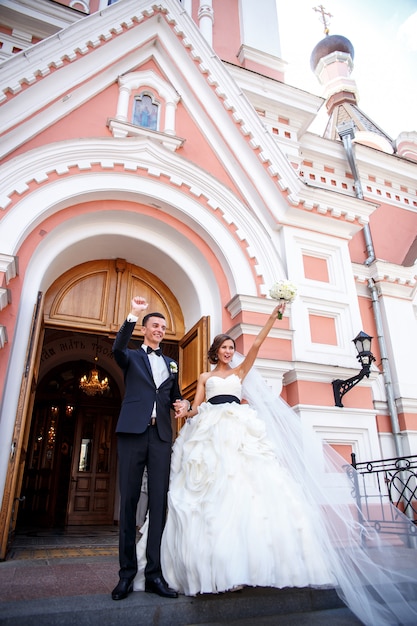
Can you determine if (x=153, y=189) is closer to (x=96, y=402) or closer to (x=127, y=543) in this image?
(x=127, y=543)

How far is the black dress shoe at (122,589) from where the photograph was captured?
266 cm

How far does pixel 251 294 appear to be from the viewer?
607 centimetres

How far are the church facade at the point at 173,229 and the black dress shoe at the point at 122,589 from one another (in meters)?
2.14

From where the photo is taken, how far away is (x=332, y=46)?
62.4ft

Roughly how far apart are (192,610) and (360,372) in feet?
13.0

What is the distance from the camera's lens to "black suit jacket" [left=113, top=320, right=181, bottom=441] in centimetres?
308

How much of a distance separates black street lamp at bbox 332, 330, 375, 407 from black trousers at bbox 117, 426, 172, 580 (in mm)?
3305

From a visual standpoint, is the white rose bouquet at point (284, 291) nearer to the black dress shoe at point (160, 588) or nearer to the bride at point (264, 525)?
the bride at point (264, 525)

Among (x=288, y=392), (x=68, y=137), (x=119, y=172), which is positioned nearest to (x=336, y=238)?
(x=288, y=392)

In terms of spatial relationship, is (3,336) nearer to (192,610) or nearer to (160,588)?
(160,588)

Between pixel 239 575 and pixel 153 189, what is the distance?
5030 millimetres

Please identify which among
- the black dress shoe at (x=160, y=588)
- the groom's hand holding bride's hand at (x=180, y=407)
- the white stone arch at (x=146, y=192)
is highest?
the white stone arch at (x=146, y=192)

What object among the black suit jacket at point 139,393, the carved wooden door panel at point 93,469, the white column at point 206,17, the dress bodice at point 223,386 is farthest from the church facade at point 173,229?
the carved wooden door panel at point 93,469

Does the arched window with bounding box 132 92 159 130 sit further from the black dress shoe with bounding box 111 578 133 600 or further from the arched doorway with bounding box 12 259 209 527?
the black dress shoe with bounding box 111 578 133 600
